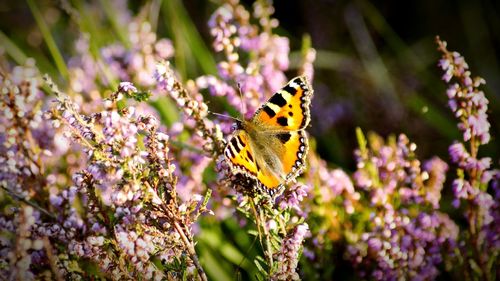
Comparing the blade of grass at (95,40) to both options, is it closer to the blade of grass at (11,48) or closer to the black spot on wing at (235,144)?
the blade of grass at (11,48)

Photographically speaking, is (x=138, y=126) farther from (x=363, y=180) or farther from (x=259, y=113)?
(x=363, y=180)

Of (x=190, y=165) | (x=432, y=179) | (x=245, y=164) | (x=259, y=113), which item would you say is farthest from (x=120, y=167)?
(x=432, y=179)

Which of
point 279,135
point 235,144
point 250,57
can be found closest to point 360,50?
point 250,57

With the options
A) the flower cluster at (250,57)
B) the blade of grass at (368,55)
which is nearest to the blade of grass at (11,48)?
the flower cluster at (250,57)

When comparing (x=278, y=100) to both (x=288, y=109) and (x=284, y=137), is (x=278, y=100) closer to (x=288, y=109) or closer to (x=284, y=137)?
(x=288, y=109)

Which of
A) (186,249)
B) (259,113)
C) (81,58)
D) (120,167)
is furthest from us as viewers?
(81,58)

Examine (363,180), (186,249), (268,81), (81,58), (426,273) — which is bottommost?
(186,249)

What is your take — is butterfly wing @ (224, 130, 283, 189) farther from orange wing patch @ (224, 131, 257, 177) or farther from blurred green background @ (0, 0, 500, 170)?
blurred green background @ (0, 0, 500, 170)
